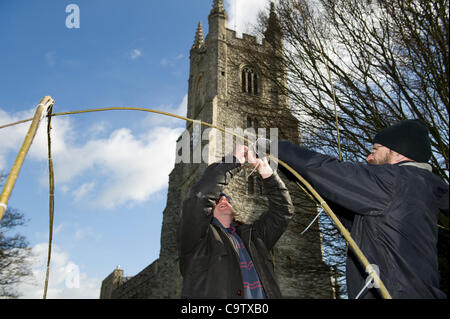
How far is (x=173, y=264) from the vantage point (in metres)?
18.7

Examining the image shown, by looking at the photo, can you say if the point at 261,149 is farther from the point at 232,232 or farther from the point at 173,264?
the point at 173,264

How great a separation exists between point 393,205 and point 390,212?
37mm

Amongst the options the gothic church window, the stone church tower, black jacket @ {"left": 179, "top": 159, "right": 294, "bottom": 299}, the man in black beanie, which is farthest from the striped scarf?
the gothic church window

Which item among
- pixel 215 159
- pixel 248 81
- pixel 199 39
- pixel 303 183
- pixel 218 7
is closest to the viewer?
pixel 303 183

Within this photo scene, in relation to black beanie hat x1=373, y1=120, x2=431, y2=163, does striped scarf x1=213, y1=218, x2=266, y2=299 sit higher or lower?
lower

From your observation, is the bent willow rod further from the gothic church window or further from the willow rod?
the gothic church window

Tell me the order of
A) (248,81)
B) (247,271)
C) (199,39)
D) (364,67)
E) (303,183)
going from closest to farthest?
(303,183) → (247,271) → (364,67) → (248,81) → (199,39)

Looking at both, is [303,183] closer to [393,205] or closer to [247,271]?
[393,205]

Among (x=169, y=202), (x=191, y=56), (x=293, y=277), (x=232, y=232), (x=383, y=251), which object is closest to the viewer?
(x=383, y=251)

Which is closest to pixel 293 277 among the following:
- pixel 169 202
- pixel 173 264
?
pixel 173 264

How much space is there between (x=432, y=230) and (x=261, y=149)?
0.97m

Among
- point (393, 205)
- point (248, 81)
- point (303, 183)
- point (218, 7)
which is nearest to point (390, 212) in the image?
point (393, 205)

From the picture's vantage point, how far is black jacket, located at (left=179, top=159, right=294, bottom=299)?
188cm

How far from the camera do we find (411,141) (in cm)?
178
